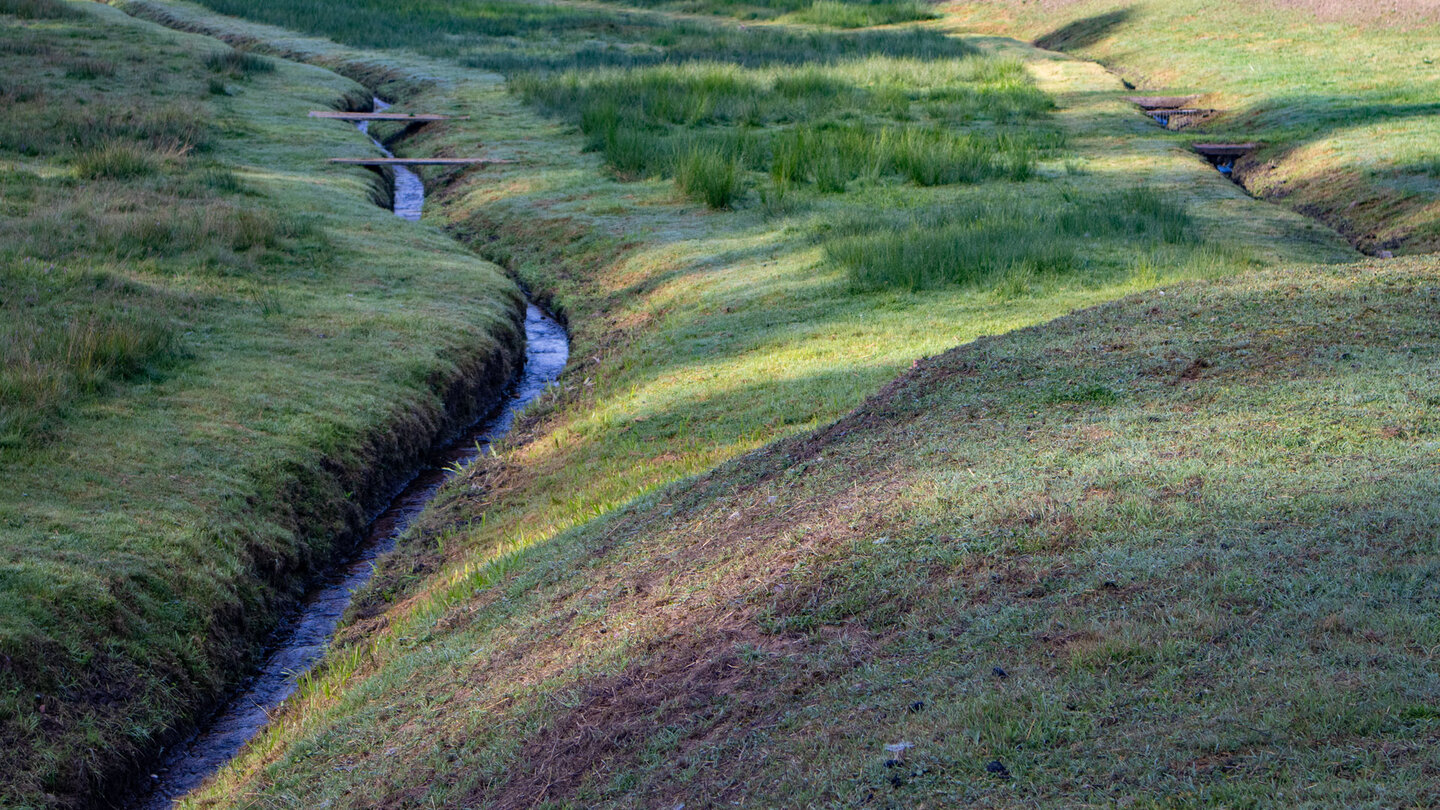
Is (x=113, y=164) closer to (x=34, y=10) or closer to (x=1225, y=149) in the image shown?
(x=1225, y=149)

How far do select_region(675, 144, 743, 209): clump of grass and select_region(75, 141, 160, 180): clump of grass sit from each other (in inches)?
285

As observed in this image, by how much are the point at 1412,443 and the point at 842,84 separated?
66.1 ft

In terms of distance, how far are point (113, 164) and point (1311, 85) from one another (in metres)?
20.1

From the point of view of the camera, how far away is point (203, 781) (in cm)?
589

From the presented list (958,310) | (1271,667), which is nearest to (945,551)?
(1271,667)

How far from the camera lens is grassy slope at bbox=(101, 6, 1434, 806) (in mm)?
3295

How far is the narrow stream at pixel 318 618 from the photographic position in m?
6.06

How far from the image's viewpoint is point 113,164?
15.3m

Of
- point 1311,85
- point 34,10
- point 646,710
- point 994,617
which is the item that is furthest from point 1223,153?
point 34,10

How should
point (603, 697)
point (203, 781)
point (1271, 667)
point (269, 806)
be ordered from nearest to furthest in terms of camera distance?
point (1271, 667) < point (603, 697) < point (269, 806) < point (203, 781)

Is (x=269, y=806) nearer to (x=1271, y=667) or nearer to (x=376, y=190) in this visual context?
(x=1271, y=667)

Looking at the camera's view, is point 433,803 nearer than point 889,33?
Yes

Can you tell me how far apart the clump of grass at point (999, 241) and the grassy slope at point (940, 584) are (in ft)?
6.98

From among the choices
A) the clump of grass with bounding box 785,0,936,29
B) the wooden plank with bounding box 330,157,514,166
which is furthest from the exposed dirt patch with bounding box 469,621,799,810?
the clump of grass with bounding box 785,0,936,29
